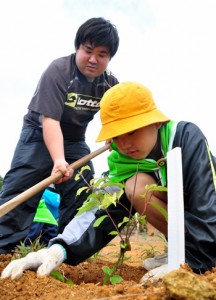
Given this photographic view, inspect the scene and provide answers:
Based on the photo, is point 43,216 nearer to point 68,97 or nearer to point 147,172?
point 68,97

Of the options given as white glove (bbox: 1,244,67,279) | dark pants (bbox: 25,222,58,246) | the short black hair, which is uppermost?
the short black hair

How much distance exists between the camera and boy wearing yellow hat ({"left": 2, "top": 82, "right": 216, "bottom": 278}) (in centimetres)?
175

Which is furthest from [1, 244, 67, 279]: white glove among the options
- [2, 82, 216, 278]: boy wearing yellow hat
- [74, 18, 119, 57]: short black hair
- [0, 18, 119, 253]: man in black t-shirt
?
[74, 18, 119, 57]: short black hair

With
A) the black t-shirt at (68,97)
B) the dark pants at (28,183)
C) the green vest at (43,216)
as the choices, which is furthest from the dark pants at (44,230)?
the black t-shirt at (68,97)

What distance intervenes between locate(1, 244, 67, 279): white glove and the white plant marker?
1.80ft

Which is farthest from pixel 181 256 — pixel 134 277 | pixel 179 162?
pixel 134 277

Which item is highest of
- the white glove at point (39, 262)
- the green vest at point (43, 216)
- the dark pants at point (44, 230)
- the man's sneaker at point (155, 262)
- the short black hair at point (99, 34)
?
the short black hair at point (99, 34)

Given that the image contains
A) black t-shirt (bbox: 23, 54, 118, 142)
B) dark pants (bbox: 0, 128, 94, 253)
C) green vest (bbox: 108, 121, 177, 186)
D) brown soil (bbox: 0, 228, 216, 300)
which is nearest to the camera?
brown soil (bbox: 0, 228, 216, 300)

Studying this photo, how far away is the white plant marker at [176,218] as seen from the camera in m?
1.37

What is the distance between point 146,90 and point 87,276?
0.98 m

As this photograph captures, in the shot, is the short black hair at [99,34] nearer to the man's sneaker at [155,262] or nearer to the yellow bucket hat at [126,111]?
the yellow bucket hat at [126,111]

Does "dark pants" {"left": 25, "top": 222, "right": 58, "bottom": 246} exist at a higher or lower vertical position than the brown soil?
lower

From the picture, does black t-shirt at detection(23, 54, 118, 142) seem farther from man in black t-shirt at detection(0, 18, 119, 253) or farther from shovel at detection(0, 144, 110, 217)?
shovel at detection(0, 144, 110, 217)

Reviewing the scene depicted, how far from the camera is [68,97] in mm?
2812
